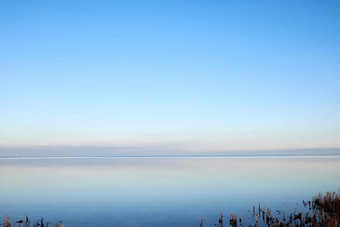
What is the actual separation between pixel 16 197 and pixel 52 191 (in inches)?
236

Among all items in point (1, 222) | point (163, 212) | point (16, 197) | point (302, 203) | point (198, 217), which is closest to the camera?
point (1, 222)

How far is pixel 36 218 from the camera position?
28094 mm

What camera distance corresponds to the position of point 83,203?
117ft

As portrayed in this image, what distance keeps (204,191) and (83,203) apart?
60.8 ft

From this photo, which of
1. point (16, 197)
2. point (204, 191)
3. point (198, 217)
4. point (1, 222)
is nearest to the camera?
point (1, 222)

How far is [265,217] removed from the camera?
86.0ft

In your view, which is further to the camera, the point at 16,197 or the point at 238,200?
the point at 16,197

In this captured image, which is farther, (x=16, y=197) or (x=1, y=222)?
(x=16, y=197)

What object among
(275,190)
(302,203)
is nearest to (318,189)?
(275,190)

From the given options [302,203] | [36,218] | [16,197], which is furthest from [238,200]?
[16,197]

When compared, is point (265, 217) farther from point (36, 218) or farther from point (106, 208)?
point (36, 218)

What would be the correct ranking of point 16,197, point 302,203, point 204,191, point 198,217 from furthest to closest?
1. point 204,191
2. point 16,197
3. point 302,203
4. point 198,217

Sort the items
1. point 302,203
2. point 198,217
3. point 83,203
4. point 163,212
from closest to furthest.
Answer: point 198,217, point 163,212, point 302,203, point 83,203

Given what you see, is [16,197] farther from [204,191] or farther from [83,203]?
[204,191]
